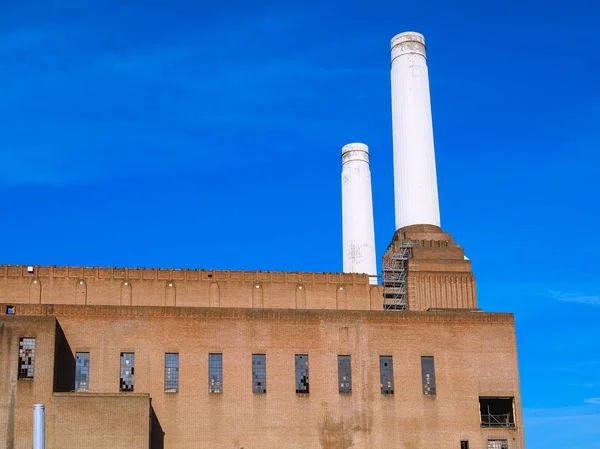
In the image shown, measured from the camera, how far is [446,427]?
48750 millimetres

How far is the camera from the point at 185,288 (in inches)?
2073

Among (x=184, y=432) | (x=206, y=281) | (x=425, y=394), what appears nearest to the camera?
(x=184, y=432)

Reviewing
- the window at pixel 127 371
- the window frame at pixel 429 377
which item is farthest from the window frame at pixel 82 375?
the window frame at pixel 429 377

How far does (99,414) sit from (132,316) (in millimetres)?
6222

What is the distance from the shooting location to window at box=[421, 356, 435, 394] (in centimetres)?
4931

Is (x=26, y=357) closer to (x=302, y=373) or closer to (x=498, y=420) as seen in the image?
(x=302, y=373)

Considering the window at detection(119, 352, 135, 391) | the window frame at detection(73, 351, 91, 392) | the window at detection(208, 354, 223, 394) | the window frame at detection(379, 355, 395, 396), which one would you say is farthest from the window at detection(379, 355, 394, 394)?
the window frame at detection(73, 351, 91, 392)

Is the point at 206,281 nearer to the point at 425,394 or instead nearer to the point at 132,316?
the point at 132,316

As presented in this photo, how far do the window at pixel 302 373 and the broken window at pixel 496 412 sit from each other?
8.89 m

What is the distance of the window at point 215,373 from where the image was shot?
1865 inches

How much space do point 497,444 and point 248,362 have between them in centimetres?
1272

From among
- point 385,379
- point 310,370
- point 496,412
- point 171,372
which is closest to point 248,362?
point 310,370

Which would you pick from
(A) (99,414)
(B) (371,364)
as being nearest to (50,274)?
(A) (99,414)

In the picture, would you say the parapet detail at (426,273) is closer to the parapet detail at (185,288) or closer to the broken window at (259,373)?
the parapet detail at (185,288)
